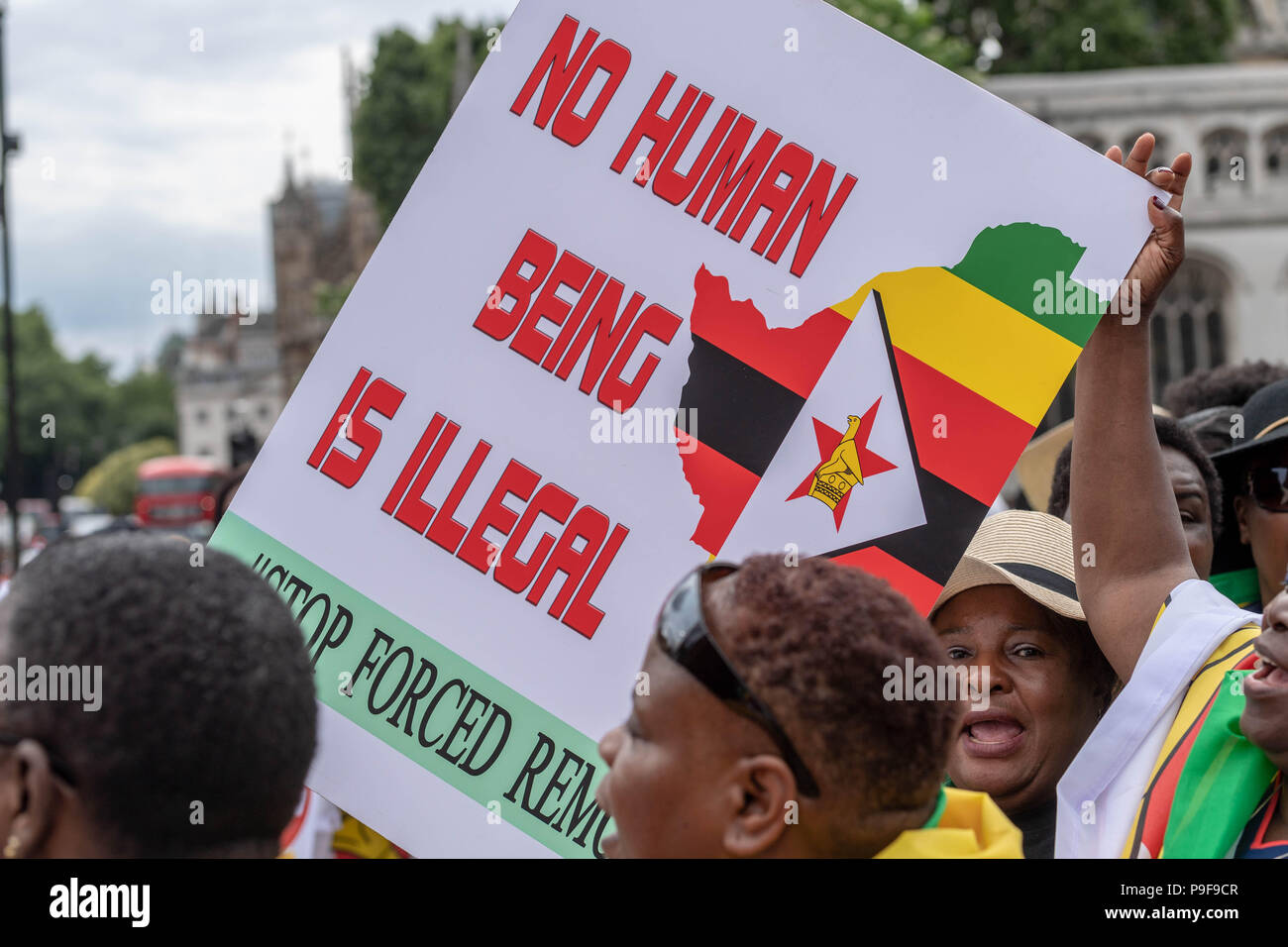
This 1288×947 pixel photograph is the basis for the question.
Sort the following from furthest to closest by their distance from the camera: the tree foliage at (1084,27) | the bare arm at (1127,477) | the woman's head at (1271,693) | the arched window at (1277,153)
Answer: the tree foliage at (1084,27) < the arched window at (1277,153) < the bare arm at (1127,477) < the woman's head at (1271,693)

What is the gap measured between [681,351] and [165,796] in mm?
1094

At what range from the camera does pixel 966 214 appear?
2.05 metres

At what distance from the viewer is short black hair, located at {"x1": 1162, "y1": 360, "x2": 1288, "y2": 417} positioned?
4.02 metres

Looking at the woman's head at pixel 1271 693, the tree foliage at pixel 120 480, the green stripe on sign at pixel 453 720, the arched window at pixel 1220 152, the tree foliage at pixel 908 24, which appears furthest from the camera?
the tree foliage at pixel 120 480

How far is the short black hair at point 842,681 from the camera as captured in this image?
130cm

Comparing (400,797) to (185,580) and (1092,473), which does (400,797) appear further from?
(1092,473)

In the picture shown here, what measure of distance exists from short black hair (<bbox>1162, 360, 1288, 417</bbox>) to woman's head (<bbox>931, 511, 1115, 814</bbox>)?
188cm

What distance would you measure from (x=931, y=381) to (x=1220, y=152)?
3195cm

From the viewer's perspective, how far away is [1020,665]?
238cm
